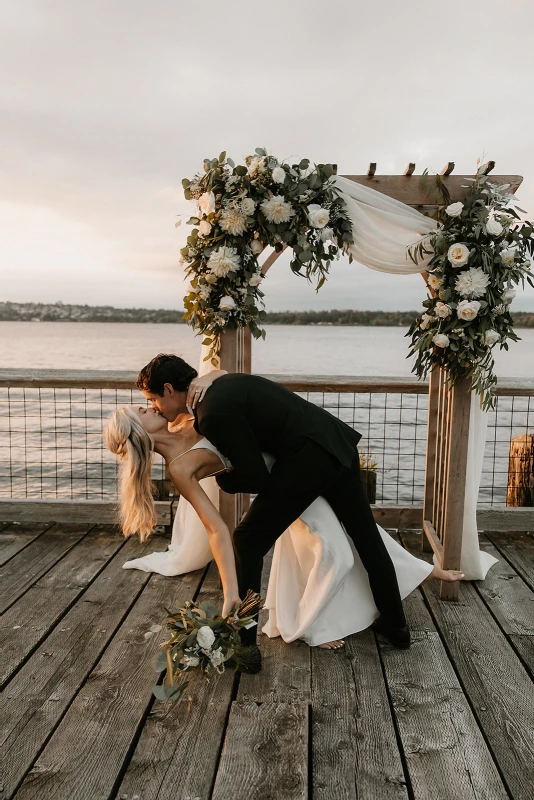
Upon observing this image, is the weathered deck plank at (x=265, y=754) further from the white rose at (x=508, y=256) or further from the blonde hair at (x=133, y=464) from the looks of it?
the white rose at (x=508, y=256)

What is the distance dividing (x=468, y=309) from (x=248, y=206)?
1.27 meters

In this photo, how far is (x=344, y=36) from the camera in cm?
502

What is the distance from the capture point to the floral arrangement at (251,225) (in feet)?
10.9

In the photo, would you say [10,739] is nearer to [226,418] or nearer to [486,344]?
[226,418]

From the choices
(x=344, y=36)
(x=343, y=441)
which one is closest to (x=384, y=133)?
(x=344, y=36)

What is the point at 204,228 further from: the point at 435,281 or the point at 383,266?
the point at 435,281

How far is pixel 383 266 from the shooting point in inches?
139

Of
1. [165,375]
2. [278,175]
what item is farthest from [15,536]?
[278,175]

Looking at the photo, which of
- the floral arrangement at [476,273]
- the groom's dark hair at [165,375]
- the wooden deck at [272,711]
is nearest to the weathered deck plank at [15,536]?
the wooden deck at [272,711]

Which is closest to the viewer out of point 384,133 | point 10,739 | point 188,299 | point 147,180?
point 10,739

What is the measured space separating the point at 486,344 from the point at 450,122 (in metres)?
3.30

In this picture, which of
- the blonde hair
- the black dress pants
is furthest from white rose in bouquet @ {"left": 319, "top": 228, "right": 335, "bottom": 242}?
the blonde hair

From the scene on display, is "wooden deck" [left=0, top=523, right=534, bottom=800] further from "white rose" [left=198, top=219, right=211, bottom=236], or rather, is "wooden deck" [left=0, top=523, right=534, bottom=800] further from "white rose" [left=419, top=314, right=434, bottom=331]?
"white rose" [left=198, top=219, right=211, bottom=236]

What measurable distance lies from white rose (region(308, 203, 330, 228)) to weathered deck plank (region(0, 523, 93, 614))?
257 cm
